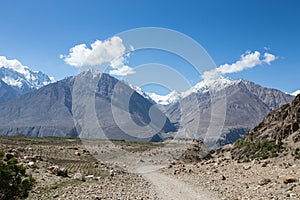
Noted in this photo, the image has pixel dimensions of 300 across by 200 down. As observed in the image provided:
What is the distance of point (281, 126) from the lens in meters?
49.4

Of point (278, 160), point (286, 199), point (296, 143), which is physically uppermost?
point (296, 143)

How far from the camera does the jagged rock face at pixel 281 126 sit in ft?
151

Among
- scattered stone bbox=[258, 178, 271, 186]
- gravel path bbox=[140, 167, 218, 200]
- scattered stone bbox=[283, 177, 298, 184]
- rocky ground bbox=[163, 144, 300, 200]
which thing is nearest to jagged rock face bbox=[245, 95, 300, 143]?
rocky ground bbox=[163, 144, 300, 200]

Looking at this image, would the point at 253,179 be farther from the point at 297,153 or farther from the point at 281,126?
the point at 281,126

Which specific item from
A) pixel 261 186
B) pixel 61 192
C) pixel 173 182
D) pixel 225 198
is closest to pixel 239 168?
pixel 173 182

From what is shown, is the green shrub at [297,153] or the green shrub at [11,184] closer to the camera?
the green shrub at [11,184]

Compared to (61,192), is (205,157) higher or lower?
higher

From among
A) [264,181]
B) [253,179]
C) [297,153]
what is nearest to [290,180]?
[264,181]

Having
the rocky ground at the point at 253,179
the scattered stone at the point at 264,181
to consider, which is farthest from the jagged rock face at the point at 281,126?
the scattered stone at the point at 264,181

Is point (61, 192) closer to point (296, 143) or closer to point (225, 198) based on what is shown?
point (225, 198)

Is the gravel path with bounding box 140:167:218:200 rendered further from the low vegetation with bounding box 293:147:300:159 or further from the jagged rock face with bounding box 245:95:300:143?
the jagged rock face with bounding box 245:95:300:143

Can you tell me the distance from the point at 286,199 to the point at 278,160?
54.8 feet

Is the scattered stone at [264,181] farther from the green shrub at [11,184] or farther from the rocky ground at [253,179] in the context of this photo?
the green shrub at [11,184]

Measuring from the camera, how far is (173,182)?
34.6 meters
